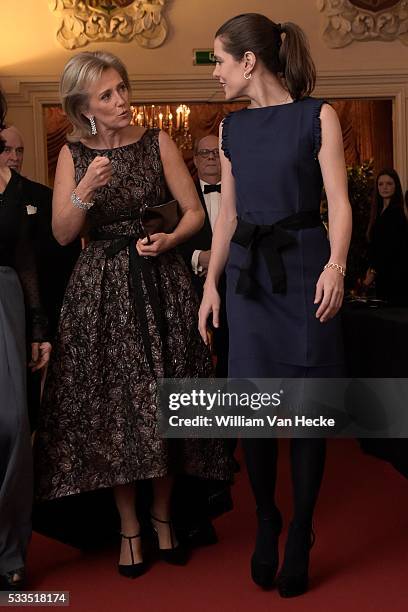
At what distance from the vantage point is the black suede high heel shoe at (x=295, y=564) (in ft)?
10.2

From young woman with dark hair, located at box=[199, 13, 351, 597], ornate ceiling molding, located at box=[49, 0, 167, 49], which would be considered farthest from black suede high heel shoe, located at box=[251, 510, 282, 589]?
ornate ceiling molding, located at box=[49, 0, 167, 49]

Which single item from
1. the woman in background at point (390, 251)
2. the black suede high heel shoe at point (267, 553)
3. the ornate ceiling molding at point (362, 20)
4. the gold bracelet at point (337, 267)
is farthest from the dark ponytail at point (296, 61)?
the ornate ceiling molding at point (362, 20)

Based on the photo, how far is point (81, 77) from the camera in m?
3.40

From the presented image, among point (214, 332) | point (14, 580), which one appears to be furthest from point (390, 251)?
point (14, 580)

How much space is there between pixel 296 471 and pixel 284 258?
27.0 inches

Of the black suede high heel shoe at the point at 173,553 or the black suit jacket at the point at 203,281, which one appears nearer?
the black suede high heel shoe at the point at 173,553

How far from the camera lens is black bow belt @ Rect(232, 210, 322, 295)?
3086mm

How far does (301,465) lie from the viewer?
3.14 meters

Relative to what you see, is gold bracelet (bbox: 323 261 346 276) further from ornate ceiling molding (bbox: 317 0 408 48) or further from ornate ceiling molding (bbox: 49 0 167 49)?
ornate ceiling molding (bbox: 317 0 408 48)

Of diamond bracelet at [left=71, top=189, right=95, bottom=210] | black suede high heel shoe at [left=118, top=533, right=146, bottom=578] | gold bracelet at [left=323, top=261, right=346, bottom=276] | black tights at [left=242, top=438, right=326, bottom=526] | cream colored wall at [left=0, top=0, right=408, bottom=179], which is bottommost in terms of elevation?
black suede high heel shoe at [left=118, top=533, right=146, bottom=578]

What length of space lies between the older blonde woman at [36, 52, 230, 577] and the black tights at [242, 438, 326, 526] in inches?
14.7

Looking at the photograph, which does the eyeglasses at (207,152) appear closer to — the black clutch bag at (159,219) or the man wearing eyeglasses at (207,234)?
the man wearing eyeglasses at (207,234)

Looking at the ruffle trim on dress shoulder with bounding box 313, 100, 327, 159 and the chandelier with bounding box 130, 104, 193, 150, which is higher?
the chandelier with bounding box 130, 104, 193, 150

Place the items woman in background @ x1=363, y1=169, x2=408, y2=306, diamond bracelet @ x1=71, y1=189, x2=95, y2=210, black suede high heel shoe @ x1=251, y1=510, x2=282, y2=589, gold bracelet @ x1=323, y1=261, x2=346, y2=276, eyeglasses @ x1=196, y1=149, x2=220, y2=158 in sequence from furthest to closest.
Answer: woman in background @ x1=363, y1=169, x2=408, y2=306, eyeglasses @ x1=196, y1=149, x2=220, y2=158, diamond bracelet @ x1=71, y1=189, x2=95, y2=210, black suede high heel shoe @ x1=251, y1=510, x2=282, y2=589, gold bracelet @ x1=323, y1=261, x2=346, y2=276
